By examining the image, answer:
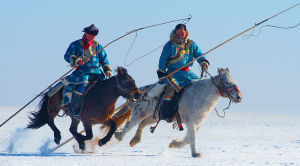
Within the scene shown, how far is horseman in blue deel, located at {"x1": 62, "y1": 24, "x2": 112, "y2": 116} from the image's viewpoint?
10.6 metres

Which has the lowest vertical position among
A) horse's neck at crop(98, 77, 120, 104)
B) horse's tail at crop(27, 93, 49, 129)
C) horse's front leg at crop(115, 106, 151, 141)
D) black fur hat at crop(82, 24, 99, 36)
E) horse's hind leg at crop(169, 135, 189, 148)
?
horse's hind leg at crop(169, 135, 189, 148)

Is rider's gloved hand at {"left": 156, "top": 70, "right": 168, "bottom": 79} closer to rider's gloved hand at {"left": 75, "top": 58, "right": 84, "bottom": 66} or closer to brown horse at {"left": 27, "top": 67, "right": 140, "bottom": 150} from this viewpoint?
brown horse at {"left": 27, "top": 67, "right": 140, "bottom": 150}

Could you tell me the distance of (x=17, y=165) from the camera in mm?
8602

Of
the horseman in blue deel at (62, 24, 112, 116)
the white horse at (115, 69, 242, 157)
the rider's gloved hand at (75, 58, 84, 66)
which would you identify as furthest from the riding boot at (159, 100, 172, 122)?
the rider's gloved hand at (75, 58, 84, 66)

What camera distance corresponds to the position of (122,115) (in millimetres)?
11383

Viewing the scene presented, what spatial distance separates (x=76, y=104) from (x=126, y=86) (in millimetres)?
1102

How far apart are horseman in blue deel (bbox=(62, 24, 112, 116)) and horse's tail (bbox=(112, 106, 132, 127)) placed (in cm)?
79

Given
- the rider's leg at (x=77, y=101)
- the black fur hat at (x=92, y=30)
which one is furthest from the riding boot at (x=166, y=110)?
the black fur hat at (x=92, y=30)

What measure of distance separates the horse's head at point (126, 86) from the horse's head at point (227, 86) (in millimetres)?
1440

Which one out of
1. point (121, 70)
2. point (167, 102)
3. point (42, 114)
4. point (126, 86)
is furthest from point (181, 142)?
point (42, 114)

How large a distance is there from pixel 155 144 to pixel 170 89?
3272 mm

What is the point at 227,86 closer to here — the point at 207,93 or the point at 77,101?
the point at 207,93

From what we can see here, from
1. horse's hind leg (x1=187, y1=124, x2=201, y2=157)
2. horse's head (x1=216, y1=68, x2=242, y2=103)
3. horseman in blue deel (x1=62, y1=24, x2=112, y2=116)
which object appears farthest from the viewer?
horseman in blue deel (x1=62, y1=24, x2=112, y2=116)

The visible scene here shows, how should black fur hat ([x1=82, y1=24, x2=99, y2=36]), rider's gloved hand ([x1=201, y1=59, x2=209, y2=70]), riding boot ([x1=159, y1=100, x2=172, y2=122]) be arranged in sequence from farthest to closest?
black fur hat ([x1=82, y1=24, x2=99, y2=36]), rider's gloved hand ([x1=201, y1=59, x2=209, y2=70]), riding boot ([x1=159, y1=100, x2=172, y2=122])
